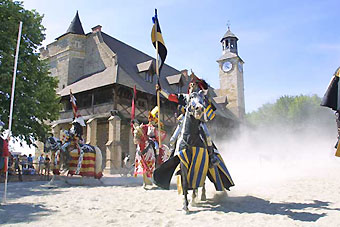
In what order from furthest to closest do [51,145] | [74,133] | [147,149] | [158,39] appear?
[74,133] < [51,145] < [147,149] < [158,39]

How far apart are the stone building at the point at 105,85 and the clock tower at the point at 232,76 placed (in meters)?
9.78

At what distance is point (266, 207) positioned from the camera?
491cm

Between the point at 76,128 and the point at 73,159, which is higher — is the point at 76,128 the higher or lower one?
the higher one

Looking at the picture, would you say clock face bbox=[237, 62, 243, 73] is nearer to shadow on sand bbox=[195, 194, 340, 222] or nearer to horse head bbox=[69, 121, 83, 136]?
horse head bbox=[69, 121, 83, 136]

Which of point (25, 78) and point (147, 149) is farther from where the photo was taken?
point (25, 78)

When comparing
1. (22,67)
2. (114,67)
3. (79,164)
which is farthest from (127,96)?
(79,164)

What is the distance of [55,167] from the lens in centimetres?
930

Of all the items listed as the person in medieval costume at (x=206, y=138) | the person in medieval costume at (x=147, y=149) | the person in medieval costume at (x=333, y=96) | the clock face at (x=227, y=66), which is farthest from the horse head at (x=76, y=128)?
the clock face at (x=227, y=66)

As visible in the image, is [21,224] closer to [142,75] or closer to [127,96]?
[127,96]

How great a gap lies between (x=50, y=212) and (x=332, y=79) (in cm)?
526

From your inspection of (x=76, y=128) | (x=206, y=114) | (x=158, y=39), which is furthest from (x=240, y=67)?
(x=206, y=114)

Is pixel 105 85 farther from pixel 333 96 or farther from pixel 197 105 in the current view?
pixel 333 96

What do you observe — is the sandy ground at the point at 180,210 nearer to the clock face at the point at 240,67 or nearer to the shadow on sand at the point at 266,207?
the shadow on sand at the point at 266,207

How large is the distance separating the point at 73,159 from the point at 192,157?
6.06 metres
